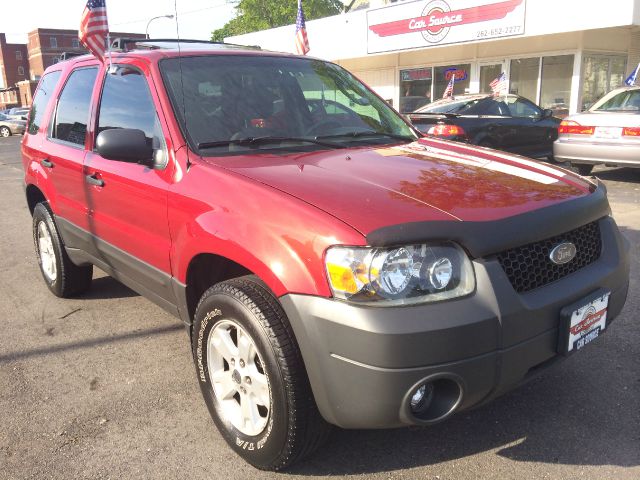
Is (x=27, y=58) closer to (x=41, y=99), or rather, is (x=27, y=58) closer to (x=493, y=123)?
(x=493, y=123)

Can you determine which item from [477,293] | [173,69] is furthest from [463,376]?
[173,69]

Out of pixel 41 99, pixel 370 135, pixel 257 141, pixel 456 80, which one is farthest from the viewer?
pixel 456 80

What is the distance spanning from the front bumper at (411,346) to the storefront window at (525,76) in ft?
55.1

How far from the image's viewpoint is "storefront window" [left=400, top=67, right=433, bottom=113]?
809 inches

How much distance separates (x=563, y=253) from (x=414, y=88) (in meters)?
19.8

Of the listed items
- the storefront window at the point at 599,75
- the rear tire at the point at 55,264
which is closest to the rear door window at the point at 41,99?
the rear tire at the point at 55,264

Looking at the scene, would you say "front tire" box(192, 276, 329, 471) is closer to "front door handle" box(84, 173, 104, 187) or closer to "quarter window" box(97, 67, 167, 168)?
"quarter window" box(97, 67, 167, 168)

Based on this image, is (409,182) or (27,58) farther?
(27,58)

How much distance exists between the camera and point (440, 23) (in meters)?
17.7

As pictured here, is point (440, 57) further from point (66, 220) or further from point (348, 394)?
point (348, 394)

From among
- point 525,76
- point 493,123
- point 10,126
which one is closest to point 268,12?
point 10,126

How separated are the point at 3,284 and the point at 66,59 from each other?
2.07 metres

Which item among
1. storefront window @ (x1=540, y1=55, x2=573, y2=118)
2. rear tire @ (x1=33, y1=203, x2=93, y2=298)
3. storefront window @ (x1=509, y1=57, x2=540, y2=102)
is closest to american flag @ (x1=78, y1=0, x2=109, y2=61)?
rear tire @ (x1=33, y1=203, x2=93, y2=298)

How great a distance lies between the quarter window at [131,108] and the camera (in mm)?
2936
